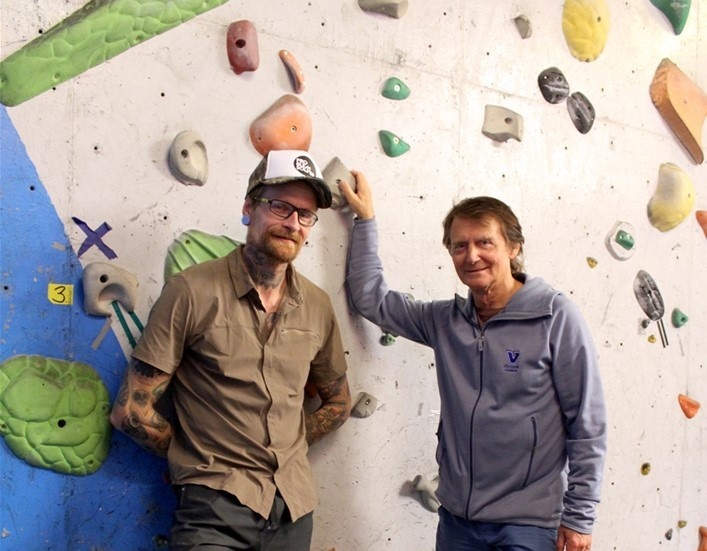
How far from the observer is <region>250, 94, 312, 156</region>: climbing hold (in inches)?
70.7

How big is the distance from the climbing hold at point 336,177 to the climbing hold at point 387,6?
1.45 feet

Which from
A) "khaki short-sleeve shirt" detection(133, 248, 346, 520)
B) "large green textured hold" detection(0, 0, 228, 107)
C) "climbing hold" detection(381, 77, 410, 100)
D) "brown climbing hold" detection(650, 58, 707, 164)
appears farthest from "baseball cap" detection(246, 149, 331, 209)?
"brown climbing hold" detection(650, 58, 707, 164)

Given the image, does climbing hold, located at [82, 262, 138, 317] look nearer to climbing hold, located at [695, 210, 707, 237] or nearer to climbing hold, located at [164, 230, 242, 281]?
climbing hold, located at [164, 230, 242, 281]

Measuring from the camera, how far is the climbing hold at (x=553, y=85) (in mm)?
2346

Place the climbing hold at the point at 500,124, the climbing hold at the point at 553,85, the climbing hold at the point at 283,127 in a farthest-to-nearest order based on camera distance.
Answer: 1. the climbing hold at the point at 553,85
2. the climbing hold at the point at 500,124
3. the climbing hold at the point at 283,127

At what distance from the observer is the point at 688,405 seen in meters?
2.79

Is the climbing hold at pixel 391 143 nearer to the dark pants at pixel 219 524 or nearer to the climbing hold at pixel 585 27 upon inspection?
the climbing hold at pixel 585 27

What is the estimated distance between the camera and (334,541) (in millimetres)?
1935

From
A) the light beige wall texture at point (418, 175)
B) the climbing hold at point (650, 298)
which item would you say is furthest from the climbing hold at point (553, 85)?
the climbing hold at point (650, 298)

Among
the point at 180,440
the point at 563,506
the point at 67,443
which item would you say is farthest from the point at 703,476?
the point at 67,443

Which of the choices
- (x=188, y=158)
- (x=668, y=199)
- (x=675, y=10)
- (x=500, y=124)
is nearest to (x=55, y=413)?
(x=188, y=158)

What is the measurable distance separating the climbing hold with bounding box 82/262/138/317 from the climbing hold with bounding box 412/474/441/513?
38.5 inches

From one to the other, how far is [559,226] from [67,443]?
1.67 m

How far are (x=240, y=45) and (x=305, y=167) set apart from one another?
16.1 inches
